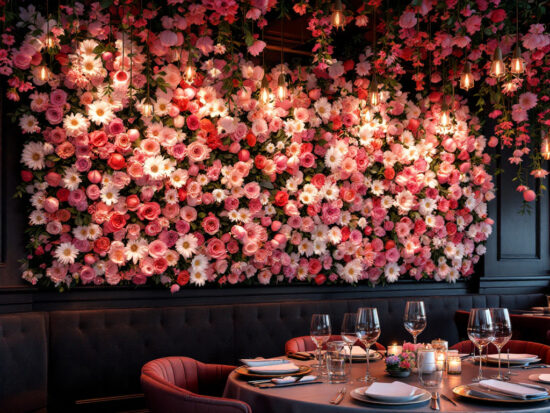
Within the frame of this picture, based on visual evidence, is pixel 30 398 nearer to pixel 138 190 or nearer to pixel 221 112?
pixel 138 190

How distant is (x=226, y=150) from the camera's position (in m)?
4.16

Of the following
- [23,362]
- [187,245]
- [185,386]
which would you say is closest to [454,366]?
[185,386]

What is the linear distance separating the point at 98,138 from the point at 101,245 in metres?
0.70

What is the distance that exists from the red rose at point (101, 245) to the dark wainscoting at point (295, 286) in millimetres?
278

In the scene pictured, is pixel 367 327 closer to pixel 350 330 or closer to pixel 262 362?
pixel 350 330

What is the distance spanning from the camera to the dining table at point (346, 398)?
1887mm

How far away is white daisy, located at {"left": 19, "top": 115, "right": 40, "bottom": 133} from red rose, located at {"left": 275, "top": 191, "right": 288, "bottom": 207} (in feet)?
5.73

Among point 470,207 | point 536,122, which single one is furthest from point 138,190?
point 536,122

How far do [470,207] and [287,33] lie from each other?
2.34 meters

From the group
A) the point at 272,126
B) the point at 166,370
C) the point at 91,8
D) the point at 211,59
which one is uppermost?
the point at 91,8

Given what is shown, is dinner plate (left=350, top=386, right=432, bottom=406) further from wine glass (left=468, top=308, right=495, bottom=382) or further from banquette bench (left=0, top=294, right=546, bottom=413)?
banquette bench (left=0, top=294, right=546, bottom=413)

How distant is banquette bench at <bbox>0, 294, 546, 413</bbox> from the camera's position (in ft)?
10.8

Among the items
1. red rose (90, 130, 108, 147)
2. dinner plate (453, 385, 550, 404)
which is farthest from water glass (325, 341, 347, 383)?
red rose (90, 130, 108, 147)

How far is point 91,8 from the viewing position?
375 cm
